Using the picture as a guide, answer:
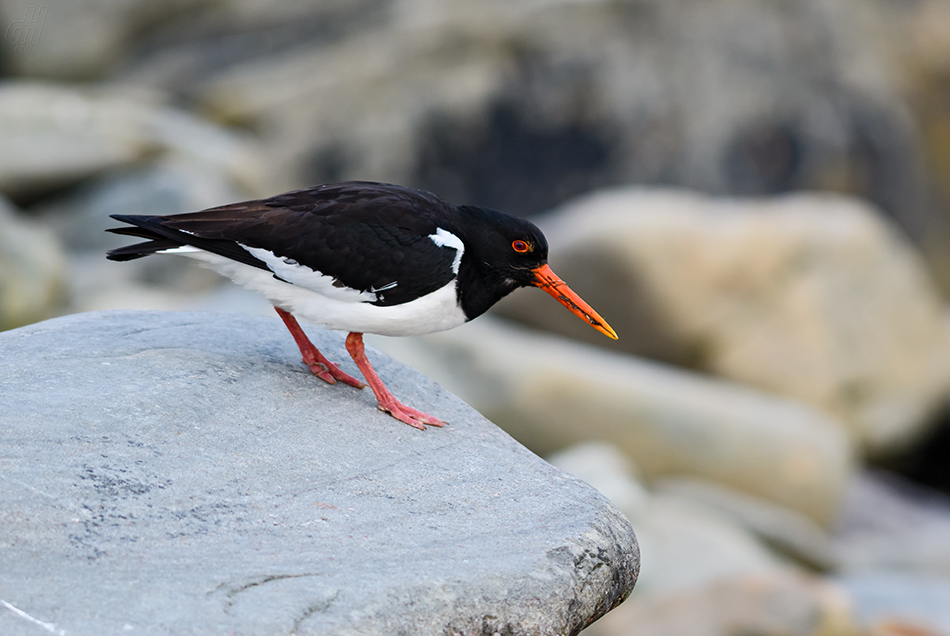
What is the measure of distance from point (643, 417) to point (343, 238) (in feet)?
18.3

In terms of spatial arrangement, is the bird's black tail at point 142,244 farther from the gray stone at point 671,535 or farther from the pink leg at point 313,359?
the gray stone at point 671,535

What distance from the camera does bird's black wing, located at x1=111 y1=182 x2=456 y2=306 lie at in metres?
4.16

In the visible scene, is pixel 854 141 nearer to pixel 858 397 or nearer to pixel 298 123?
pixel 858 397

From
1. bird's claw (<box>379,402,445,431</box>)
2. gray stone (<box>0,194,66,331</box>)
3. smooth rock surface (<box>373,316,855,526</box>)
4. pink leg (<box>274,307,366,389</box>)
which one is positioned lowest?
smooth rock surface (<box>373,316,855,526</box>)

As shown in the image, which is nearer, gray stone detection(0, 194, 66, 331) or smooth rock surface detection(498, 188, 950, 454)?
gray stone detection(0, 194, 66, 331)

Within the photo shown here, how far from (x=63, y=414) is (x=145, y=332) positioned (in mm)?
974

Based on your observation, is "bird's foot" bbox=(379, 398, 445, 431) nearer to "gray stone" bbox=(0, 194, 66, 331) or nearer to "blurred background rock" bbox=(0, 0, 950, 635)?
"blurred background rock" bbox=(0, 0, 950, 635)

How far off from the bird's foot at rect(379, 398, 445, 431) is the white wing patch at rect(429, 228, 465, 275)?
0.63m

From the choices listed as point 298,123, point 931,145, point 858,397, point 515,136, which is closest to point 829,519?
point 858,397

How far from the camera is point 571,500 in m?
3.80

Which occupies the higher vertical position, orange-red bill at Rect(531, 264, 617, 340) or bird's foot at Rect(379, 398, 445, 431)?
orange-red bill at Rect(531, 264, 617, 340)

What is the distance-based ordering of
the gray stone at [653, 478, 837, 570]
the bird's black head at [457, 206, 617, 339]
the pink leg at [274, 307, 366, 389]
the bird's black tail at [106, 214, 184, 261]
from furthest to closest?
the gray stone at [653, 478, 837, 570] < the pink leg at [274, 307, 366, 389] < the bird's black head at [457, 206, 617, 339] < the bird's black tail at [106, 214, 184, 261]

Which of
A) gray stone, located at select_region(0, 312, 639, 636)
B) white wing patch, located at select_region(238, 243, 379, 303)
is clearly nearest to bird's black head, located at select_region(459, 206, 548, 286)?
white wing patch, located at select_region(238, 243, 379, 303)

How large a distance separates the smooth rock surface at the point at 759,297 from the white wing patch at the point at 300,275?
6544 millimetres
